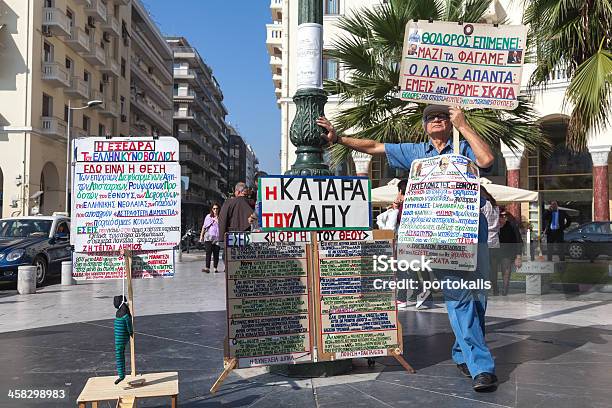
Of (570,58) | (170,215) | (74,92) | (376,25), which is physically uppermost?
(74,92)

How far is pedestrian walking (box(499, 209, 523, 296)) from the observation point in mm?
10016

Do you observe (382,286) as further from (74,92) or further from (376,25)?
(74,92)

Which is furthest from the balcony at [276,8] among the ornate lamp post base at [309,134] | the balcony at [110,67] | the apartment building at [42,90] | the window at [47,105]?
the ornate lamp post base at [309,134]

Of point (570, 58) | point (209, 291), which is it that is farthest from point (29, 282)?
point (570, 58)

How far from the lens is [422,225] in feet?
13.4

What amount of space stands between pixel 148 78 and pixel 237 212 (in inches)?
1880

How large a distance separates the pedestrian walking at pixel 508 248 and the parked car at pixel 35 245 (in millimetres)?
9246

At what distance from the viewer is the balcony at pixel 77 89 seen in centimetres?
3491

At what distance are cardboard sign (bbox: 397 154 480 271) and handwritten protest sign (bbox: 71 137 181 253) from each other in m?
1.71

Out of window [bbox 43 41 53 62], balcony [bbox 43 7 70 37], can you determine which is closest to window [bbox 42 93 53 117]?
window [bbox 43 41 53 62]

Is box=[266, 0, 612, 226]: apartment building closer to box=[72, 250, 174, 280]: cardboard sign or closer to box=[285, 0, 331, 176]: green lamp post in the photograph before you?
box=[285, 0, 331, 176]: green lamp post

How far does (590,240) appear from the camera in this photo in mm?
19016

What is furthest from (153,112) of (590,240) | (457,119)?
(457,119)

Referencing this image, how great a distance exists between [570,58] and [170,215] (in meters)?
8.18
